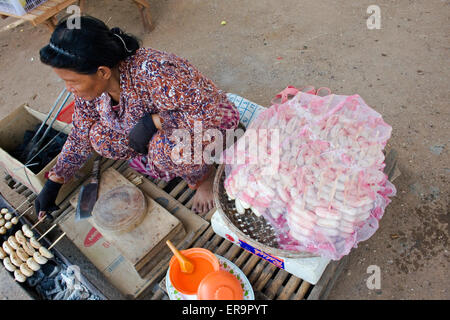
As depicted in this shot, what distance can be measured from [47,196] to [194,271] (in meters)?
1.07

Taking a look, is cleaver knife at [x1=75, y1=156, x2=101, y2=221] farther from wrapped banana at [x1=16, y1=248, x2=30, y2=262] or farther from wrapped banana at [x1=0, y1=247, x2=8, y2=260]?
wrapped banana at [x1=0, y1=247, x2=8, y2=260]

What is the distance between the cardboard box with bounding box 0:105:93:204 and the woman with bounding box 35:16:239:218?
126mm

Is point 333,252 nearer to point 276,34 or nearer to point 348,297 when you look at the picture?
point 348,297

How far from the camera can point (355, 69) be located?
260 centimetres

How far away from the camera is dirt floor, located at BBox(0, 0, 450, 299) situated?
169 centimetres

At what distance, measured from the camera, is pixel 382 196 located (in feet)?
4.78

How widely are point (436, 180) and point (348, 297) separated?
93cm

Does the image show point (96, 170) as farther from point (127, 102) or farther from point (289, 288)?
point (289, 288)

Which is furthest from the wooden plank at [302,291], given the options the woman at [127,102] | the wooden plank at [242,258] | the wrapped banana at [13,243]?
the wrapped banana at [13,243]

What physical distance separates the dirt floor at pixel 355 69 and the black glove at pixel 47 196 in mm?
1514

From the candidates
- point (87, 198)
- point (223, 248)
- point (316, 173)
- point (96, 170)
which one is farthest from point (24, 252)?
point (316, 173)

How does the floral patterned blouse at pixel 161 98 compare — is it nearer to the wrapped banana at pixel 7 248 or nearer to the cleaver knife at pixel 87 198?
the cleaver knife at pixel 87 198

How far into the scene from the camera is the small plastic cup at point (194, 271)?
1.36 metres
